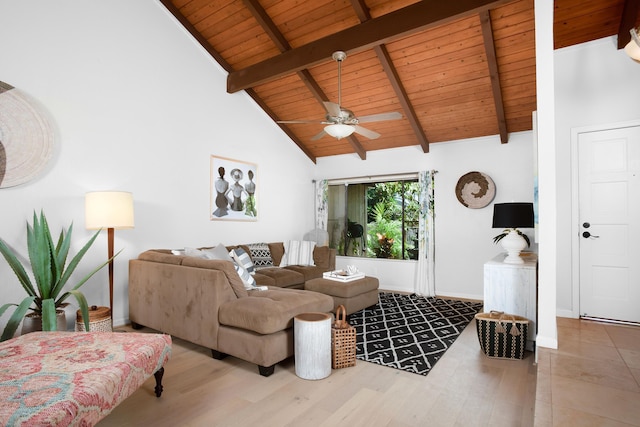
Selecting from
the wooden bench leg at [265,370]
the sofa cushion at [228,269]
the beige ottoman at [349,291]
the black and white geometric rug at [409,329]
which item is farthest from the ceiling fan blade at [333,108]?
the wooden bench leg at [265,370]

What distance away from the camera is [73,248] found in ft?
11.7

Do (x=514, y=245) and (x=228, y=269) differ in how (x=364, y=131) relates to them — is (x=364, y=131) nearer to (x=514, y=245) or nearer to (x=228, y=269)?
(x=514, y=245)

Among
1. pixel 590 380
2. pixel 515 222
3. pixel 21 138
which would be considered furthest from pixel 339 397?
pixel 21 138

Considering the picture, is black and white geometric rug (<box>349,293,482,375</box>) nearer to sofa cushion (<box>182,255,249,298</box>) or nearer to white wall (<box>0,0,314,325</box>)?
sofa cushion (<box>182,255,249,298</box>)

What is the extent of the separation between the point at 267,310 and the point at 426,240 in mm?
3695

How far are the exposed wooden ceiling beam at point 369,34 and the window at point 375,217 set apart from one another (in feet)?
8.62

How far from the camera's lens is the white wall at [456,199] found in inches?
202

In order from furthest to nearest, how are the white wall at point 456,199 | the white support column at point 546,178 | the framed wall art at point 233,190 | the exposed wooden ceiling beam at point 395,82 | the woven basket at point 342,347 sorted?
the white wall at point 456,199
the framed wall art at point 233,190
the exposed wooden ceiling beam at point 395,82
the woven basket at point 342,347
the white support column at point 546,178

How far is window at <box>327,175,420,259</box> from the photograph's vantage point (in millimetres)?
6184

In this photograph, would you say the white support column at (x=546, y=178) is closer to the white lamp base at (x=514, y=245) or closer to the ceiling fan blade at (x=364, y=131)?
the white lamp base at (x=514, y=245)

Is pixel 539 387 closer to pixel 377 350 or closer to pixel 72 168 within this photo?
pixel 377 350

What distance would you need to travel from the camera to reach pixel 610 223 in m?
3.59

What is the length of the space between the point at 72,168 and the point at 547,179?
4.16 m

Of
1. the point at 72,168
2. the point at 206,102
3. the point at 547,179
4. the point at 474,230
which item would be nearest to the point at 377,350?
the point at 547,179
